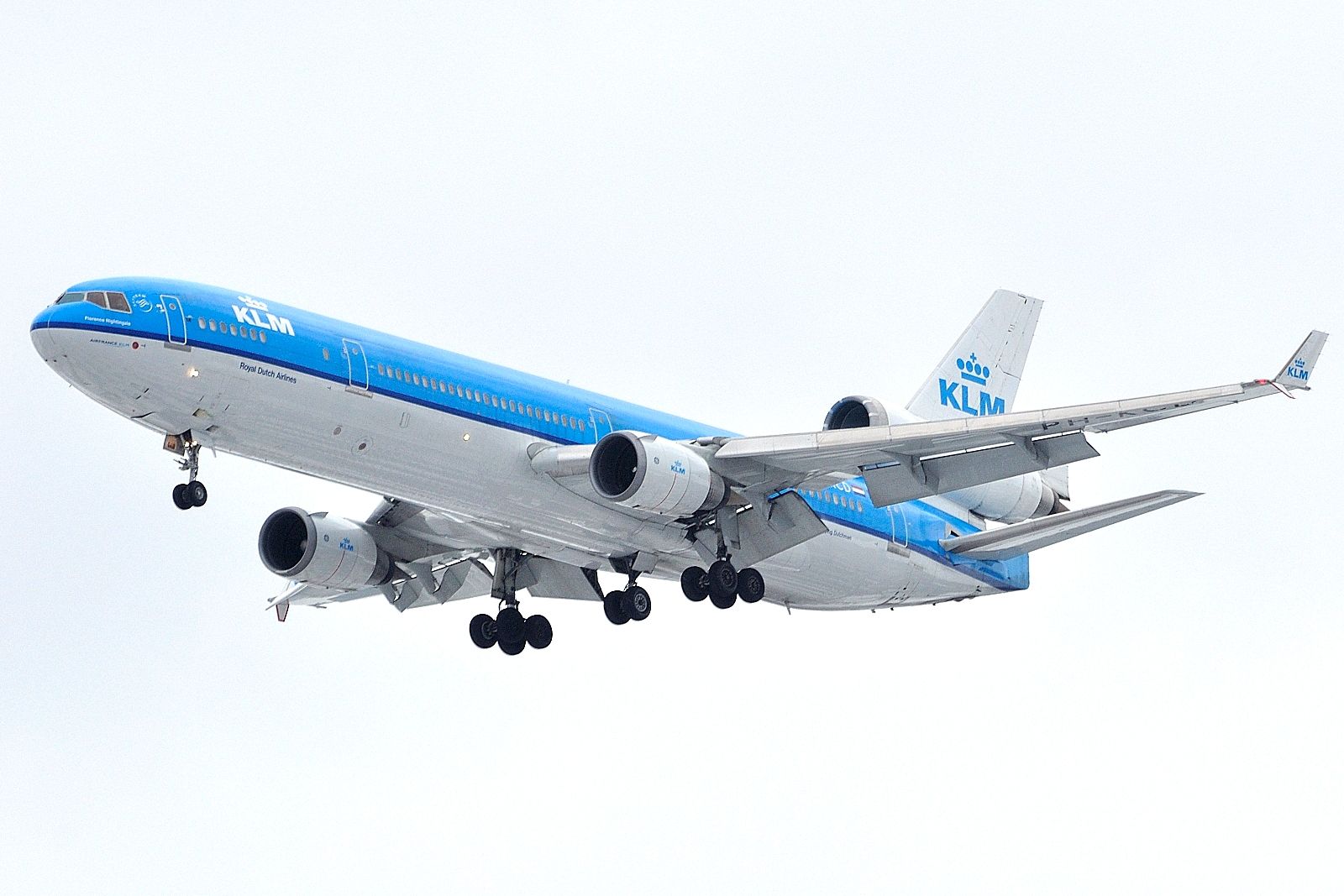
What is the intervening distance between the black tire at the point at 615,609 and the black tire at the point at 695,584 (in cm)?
226

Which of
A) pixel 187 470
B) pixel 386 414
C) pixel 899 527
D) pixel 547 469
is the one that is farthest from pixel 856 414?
pixel 187 470

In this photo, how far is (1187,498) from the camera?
3481cm

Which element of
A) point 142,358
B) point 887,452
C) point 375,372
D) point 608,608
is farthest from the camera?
→ point 608,608

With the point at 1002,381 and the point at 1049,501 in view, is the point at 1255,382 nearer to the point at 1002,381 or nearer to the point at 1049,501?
the point at 1049,501

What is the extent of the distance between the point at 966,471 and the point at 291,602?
1706 cm

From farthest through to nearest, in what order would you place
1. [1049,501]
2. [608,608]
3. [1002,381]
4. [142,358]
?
[1002,381] < [1049,501] < [608,608] < [142,358]

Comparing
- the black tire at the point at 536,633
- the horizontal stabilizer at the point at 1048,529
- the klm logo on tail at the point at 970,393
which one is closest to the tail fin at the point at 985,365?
the klm logo on tail at the point at 970,393

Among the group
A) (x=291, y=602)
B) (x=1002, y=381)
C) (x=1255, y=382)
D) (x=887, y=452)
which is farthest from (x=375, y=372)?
(x=1002, y=381)

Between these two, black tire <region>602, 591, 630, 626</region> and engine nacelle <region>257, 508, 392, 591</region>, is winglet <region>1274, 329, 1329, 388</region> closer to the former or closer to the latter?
black tire <region>602, 591, 630, 626</region>

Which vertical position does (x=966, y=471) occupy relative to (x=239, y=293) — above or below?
below

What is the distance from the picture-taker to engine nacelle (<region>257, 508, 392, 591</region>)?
126ft

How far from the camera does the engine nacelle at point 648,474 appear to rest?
109 ft

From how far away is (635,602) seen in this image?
38031mm

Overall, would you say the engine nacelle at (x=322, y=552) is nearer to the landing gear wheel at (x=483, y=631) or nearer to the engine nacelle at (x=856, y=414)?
the landing gear wheel at (x=483, y=631)
